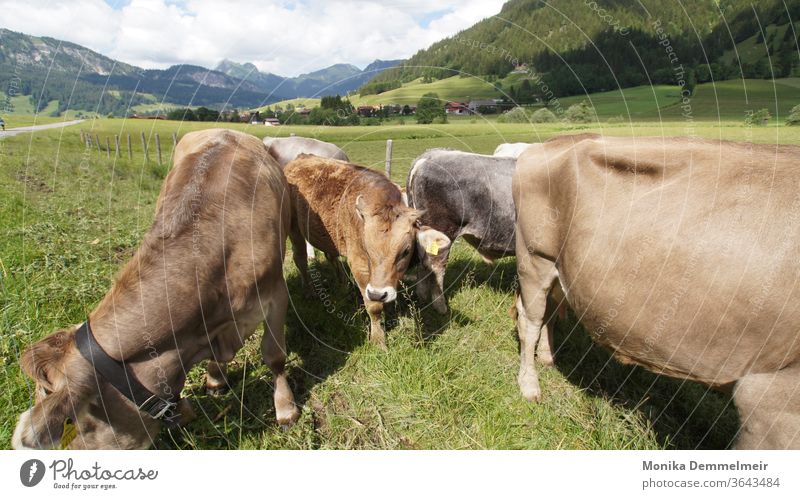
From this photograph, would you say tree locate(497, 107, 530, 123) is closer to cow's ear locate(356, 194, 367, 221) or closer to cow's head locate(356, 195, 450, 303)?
cow's head locate(356, 195, 450, 303)

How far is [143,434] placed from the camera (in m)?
2.95

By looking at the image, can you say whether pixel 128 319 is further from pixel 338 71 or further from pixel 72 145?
pixel 72 145

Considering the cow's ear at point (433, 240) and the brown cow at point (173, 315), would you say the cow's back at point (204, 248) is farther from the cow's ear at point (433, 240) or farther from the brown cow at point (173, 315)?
the cow's ear at point (433, 240)

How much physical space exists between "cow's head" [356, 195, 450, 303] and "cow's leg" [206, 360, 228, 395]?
1839 mm

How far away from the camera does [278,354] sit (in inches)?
161

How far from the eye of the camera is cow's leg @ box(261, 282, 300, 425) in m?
3.97

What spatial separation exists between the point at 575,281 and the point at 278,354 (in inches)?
118

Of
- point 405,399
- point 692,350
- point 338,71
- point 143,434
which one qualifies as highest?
point 338,71

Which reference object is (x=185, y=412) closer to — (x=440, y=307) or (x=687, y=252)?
(x=440, y=307)

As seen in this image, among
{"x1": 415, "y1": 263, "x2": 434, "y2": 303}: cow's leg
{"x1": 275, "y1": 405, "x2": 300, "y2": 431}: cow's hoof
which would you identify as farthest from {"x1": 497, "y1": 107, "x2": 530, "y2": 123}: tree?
{"x1": 275, "y1": 405, "x2": 300, "y2": 431}: cow's hoof

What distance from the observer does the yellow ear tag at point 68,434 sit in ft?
8.00
